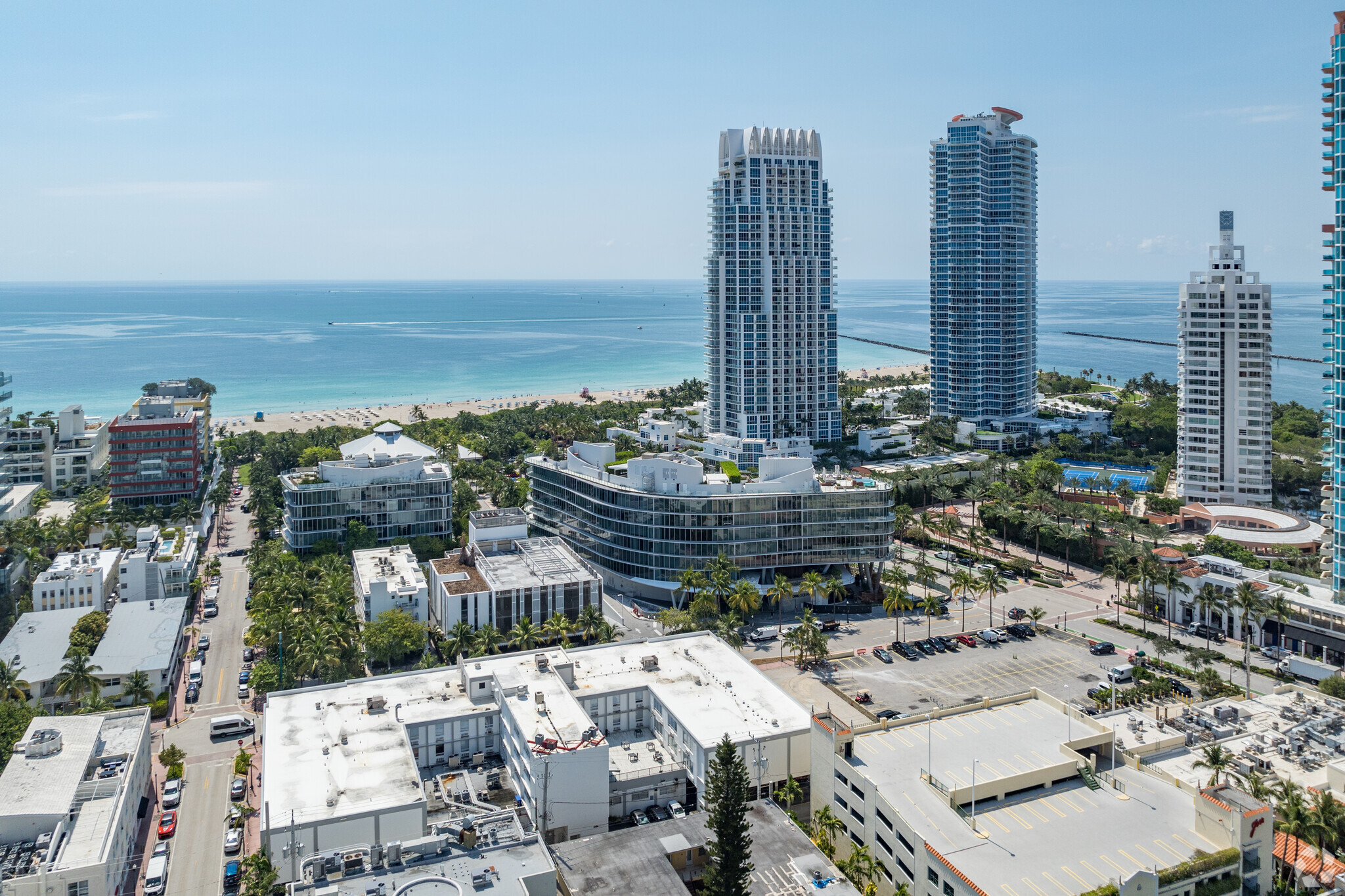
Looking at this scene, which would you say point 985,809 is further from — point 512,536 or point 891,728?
point 512,536

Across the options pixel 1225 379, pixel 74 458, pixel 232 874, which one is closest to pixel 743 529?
pixel 232 874

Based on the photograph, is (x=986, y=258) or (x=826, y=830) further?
(x=986, y=258)

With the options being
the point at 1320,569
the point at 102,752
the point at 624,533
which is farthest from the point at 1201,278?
the point at 102,752

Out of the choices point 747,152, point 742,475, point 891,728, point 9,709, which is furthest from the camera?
point 747,152

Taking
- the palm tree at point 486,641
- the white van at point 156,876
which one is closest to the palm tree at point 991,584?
the palm tree at point 486,641

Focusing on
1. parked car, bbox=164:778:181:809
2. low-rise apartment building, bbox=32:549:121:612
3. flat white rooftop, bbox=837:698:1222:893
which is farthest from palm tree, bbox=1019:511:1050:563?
low-rise apartment building, bbox=32:549:121:612

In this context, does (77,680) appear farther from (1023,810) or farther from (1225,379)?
(1225,379)
